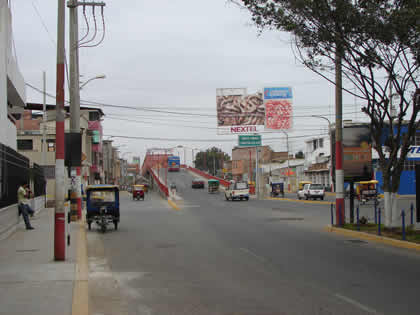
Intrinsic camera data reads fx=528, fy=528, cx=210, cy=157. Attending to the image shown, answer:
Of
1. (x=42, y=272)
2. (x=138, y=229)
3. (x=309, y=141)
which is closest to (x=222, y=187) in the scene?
(x=309, y=141)

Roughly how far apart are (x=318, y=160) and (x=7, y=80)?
64.0 meters

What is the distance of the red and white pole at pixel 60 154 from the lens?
38.1 feet

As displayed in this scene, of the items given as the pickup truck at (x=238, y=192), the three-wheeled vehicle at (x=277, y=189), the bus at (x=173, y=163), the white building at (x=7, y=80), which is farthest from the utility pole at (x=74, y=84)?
the bus at (x=173, y=163)

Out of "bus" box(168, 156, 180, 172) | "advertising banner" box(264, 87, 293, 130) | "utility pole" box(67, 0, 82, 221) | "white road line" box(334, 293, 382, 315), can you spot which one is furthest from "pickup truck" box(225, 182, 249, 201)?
"bus" box(168, 156, 180, 172)

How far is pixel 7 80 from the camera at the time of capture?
25.6 metres

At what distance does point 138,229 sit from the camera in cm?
2227

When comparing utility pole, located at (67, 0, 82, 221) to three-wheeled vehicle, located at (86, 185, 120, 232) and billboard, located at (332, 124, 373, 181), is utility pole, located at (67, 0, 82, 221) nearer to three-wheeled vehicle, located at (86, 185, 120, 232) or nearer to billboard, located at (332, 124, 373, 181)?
three-wheeled vehicle, located at (86, 185, 120, 232)

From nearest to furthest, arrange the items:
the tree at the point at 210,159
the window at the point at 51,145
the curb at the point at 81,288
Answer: the curb at the point at 81,288, the window at the point at 51,145, the tree at the point at 210,159

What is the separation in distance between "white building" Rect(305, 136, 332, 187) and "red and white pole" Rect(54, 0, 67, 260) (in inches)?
2564

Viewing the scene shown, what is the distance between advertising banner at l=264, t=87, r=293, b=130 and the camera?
130 ft

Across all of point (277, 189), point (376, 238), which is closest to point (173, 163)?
point (277, 189)

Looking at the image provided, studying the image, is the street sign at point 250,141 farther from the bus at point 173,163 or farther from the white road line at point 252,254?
the bus at point 173,163

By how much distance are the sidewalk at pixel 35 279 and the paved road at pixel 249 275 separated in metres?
0.51

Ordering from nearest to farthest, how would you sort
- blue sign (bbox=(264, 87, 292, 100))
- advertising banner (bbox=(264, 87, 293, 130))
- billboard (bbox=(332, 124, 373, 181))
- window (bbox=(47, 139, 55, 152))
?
1. billboard (bbox=(332, 124, 373, 181))
2. advertising banner (bbox=(264, 87, 293, 130))
3. blue sign (bbox=(264, 87, 292, 100))
4. window (bbox=(47, 139, 55, 152))
